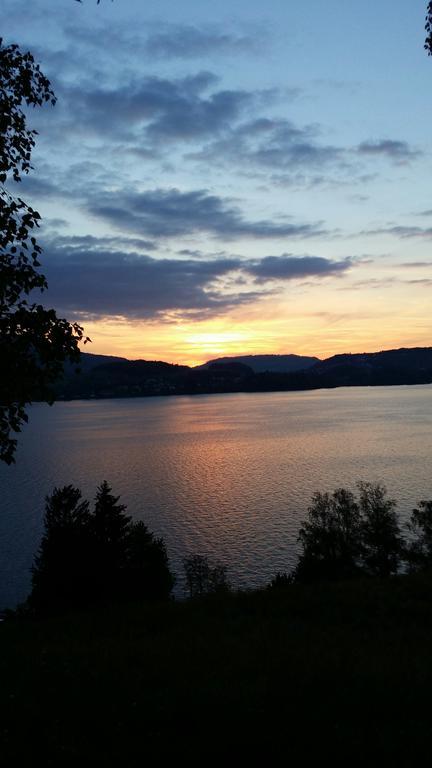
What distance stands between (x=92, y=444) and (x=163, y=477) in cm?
6674

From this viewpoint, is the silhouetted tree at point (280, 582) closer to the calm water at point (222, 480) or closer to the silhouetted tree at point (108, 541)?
the silhouetted tree at point (108, 541)

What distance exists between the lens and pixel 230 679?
9.70m

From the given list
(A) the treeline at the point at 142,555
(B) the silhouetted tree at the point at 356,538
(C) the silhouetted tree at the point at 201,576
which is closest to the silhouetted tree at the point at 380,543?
(B) the silhouetted tree at the point at 356,538

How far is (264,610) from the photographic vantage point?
16234 millimetres

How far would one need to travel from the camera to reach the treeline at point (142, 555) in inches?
1572

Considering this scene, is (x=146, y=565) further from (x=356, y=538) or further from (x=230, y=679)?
(x=230, y=679)

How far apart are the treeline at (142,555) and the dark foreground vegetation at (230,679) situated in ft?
48.9

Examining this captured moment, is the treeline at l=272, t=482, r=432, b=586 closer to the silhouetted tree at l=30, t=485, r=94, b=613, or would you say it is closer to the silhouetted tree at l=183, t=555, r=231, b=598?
the silhouetted tree at l=183, t=555, r=231, b=598

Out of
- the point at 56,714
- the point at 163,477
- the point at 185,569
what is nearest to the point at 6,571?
the point at 185,569

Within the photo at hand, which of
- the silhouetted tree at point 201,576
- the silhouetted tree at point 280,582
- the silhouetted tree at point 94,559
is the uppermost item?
the silhouetted tree at point 280,582

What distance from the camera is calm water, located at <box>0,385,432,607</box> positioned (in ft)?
231

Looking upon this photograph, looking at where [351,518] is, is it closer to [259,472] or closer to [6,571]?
[6,571]

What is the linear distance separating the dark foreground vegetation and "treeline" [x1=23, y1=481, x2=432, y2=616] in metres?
14.9

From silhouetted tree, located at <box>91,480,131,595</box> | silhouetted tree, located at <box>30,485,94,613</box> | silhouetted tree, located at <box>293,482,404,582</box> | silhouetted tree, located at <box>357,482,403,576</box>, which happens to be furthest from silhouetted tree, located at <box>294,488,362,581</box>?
silhouetted tree, located at <box>30,485,94,613</box>
